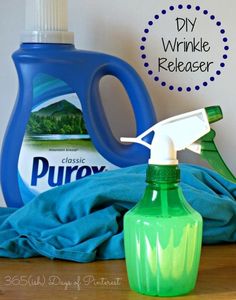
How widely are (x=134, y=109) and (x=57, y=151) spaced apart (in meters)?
0.11

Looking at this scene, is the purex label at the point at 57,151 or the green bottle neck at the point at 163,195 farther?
the purex label at the point at 57,151

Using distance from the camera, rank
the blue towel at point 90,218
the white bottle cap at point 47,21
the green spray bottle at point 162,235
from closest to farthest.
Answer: the green spray bottle at point 162,235, the blue towel at point 90,218, the white bottle cap at point 47,21

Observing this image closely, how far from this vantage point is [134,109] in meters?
0.89

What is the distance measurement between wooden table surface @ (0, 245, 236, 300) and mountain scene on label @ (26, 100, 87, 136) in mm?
195

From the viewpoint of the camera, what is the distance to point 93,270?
686 millimetres

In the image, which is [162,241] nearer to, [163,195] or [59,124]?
[163,195]

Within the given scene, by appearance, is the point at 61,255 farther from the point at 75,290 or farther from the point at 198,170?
the point at 198,170

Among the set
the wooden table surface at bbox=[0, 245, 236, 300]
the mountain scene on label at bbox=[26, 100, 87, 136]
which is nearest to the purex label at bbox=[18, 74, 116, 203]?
the mountain scene on label at bbox=[26, 100, 87, 136]

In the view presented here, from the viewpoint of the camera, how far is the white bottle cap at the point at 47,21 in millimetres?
846

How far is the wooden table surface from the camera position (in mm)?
611

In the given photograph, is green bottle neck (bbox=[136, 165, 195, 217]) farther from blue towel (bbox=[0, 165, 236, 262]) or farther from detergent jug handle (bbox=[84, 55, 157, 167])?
detergent jug handle (bbox=[84, 55, 157, 167])

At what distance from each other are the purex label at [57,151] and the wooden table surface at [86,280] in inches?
6.5

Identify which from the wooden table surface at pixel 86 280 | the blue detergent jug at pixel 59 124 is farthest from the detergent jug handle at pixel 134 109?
the wooden table surface at pixel 86 280

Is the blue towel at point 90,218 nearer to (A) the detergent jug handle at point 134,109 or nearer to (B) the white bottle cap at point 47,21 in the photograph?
(A) the detergent jug handle at point 134,109
